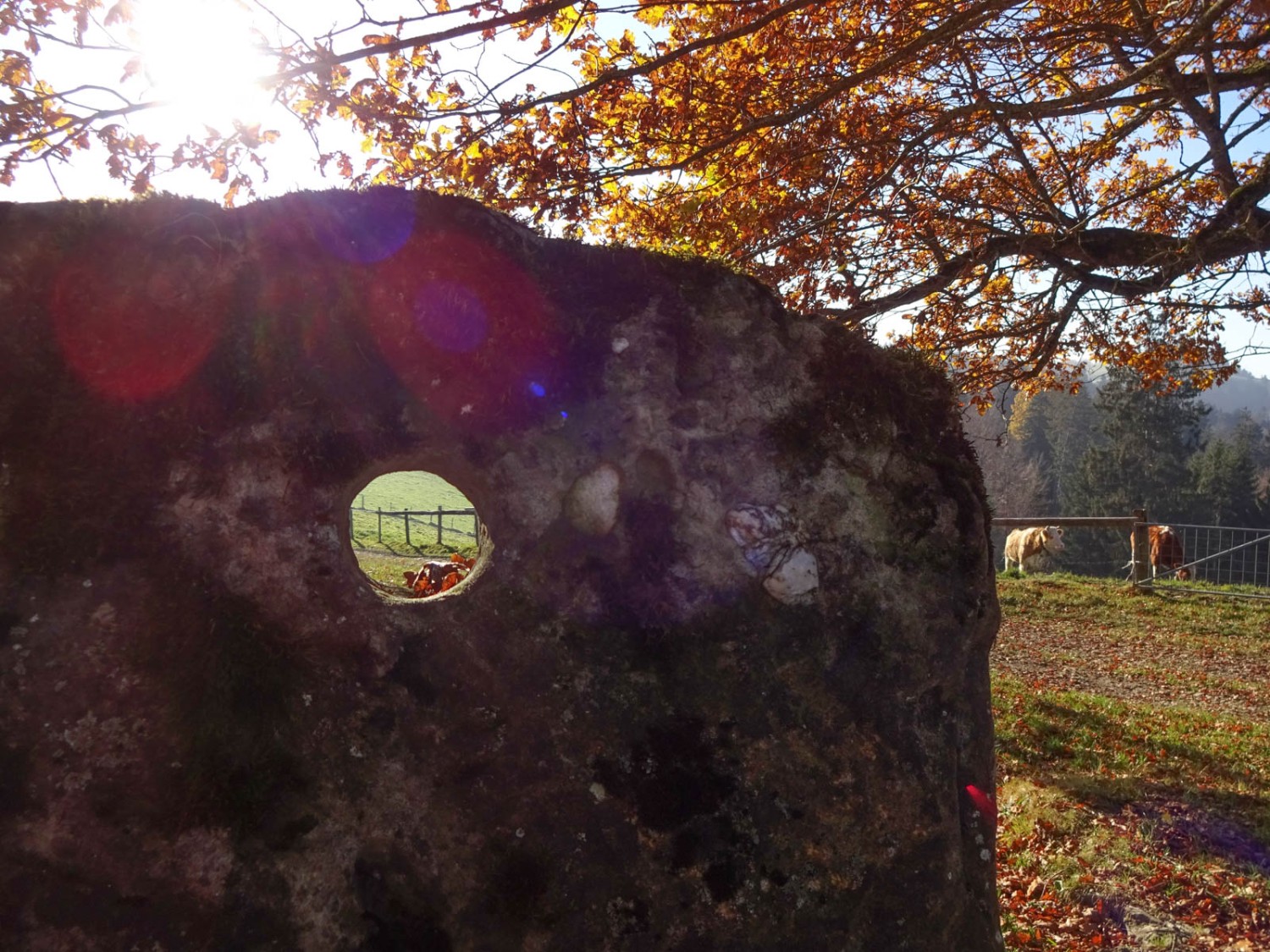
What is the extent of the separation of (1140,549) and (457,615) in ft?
53.8

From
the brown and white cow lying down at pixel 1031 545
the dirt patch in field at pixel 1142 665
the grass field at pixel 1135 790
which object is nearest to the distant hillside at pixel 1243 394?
the brown and white cow lying down at pixel 1031 545

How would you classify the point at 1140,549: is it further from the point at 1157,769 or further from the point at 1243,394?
the point at 1243,394

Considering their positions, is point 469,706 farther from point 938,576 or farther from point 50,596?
point 938,576

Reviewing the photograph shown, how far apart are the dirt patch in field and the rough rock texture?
342 inches

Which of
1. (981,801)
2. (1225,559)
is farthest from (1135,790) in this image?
(1225,559)

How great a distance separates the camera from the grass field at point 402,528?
1880 centimetres

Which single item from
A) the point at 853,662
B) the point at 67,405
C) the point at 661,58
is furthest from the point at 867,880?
the point at 661,58

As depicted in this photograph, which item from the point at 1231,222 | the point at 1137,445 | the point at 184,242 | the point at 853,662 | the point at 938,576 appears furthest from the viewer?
the point at 1137,445

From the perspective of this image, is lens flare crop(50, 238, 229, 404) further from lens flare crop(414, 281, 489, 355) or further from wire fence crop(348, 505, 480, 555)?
wire fence crop(348, 505, 480, 555)

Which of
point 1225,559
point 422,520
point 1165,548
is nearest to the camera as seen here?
point 1165,548

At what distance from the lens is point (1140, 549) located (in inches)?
622

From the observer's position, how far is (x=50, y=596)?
7.64ft

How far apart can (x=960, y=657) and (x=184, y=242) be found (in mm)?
2818

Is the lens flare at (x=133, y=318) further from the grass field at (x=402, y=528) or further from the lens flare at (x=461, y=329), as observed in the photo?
the grass field at (x=402, y=528)
